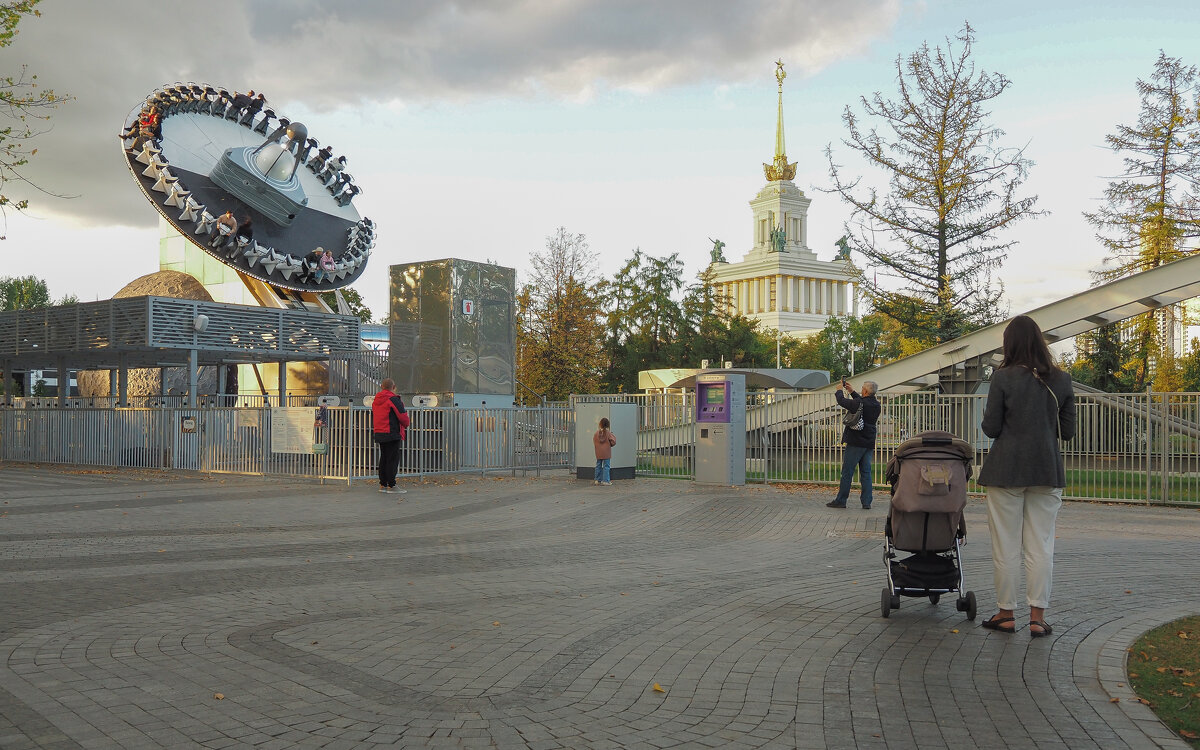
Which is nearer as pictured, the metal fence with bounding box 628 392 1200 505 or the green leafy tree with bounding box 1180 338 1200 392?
the metal fence with bounding box 628 392 1200 505

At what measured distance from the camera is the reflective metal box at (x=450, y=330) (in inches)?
976

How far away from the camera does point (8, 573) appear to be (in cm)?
919

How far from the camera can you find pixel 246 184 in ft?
111

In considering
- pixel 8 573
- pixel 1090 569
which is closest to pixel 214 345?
pixel 8 573

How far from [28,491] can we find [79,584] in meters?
11.2

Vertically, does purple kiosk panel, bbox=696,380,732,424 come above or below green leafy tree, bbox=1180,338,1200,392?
below

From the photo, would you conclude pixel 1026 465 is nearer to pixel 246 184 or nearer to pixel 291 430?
pixel 291 430

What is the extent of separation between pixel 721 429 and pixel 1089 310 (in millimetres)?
9028

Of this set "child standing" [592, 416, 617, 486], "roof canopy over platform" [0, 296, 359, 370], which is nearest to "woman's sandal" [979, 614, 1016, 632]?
"child standing" [592, 416, 617, 486]

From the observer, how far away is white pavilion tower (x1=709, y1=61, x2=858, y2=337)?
456 ft

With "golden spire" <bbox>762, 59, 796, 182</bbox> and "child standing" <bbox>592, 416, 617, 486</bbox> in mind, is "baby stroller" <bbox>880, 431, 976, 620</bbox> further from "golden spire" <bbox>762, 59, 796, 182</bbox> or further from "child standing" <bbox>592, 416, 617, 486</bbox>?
"golden spire" <bbox>762, 59, 796, 182</bbox>

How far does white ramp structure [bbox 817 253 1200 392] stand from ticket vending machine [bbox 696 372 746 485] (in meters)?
5.44

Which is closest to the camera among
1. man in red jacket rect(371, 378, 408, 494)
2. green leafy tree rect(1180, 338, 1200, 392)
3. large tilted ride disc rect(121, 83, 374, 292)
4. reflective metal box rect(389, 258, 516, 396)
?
man in red jacket rect(371, 378, 408, 494)

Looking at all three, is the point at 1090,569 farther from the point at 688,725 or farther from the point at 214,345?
the point at 214,345
